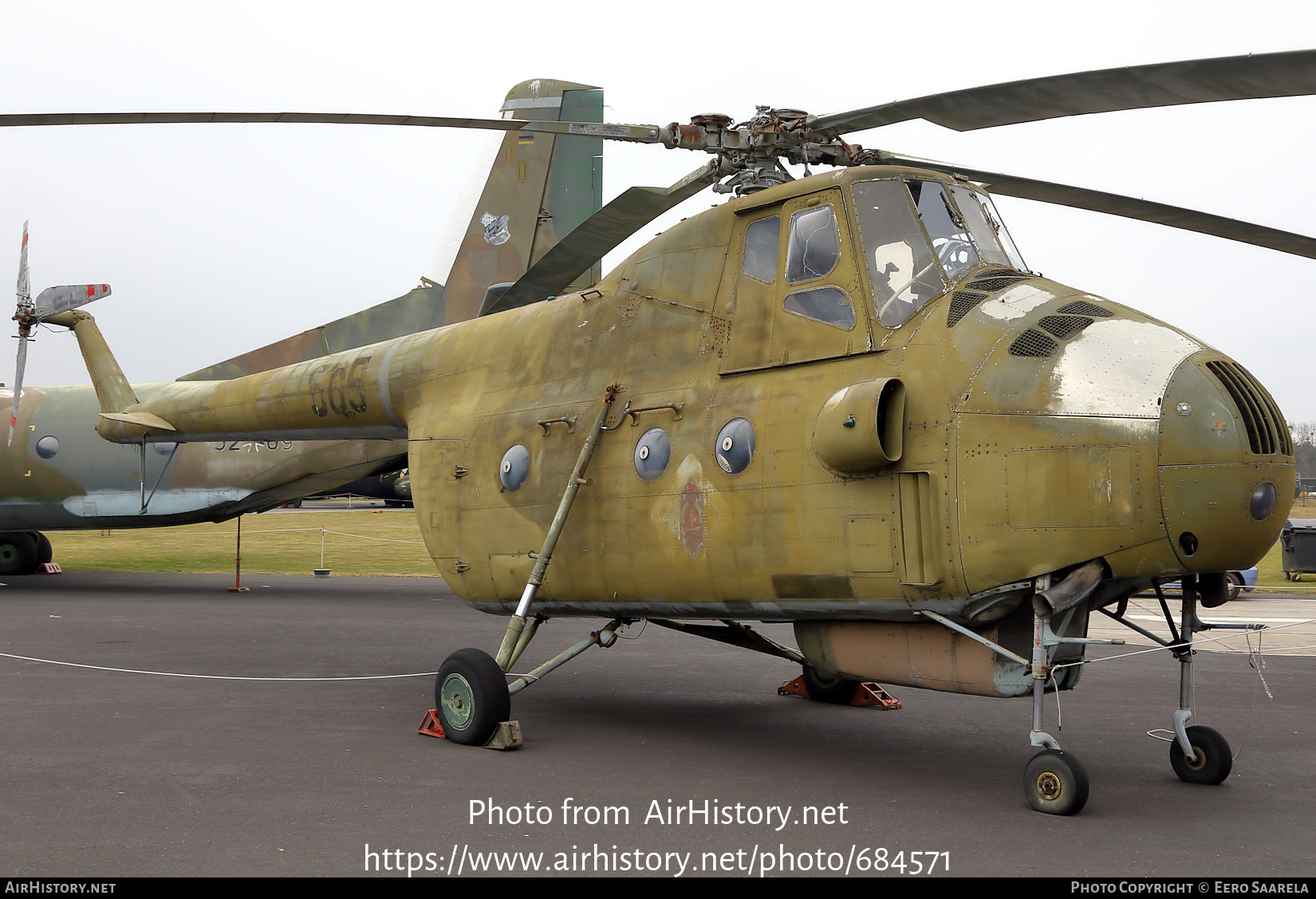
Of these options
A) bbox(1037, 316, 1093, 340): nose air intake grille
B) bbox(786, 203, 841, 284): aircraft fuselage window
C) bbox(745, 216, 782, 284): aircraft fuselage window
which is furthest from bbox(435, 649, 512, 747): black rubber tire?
bbox(1037, 316, 1093, 340): nose air intake grille

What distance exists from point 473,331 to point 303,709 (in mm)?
3948

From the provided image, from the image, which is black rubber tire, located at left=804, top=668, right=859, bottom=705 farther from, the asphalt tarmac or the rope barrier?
the rope barrier

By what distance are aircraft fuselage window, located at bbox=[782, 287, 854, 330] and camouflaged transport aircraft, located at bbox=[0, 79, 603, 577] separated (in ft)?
31.5

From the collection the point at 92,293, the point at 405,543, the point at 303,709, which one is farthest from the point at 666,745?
the point at 405,543


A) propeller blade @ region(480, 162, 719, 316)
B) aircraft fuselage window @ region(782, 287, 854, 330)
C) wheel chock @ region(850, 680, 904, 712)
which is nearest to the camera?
aircraft fuselage window @ region(782, 287, 854, 330)

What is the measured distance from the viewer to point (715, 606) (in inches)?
307

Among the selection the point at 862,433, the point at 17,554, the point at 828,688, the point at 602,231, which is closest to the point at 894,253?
the point at 862,433

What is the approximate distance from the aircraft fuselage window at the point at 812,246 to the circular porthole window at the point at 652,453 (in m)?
1.56

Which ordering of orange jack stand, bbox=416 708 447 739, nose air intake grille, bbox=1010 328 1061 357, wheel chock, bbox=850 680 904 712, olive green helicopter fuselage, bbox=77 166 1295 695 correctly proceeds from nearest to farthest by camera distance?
olive green helicopter fuselage, bbox=77 166 1295 695, nose air intake grille, bbox=1010 328 1061 357, orange jack stand, bbox=416 708 447 739, wheel chock, bbox=850 680 904 712

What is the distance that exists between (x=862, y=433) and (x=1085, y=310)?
1640 millimetres

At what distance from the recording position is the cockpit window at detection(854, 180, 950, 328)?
7.02m

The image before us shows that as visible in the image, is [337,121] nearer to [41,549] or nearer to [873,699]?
[873,699]

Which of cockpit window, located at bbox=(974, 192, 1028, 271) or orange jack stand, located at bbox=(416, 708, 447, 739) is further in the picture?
orange jack stand, located at bbox=(416, 708, 447, 739)

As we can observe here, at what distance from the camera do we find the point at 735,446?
7.61 meters
